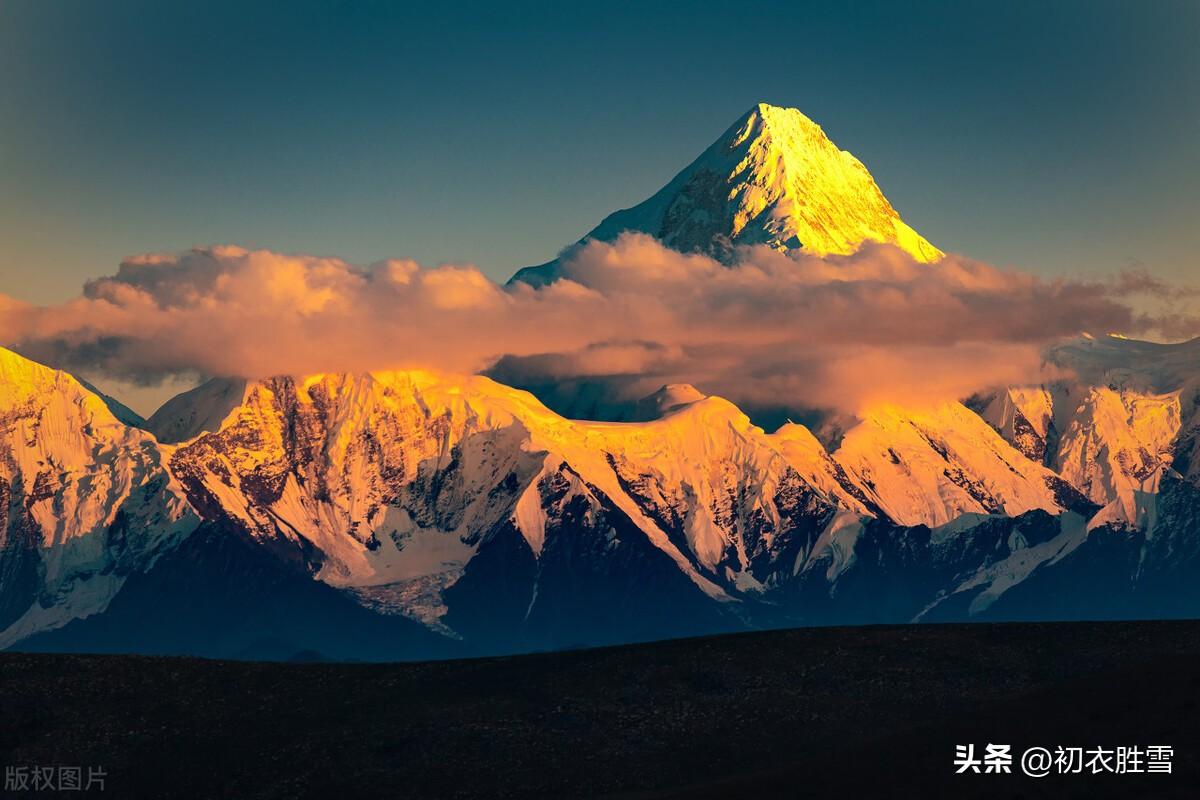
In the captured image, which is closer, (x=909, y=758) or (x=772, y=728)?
(x=909, y=758)

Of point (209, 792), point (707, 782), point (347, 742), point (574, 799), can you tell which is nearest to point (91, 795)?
point (209, 792)

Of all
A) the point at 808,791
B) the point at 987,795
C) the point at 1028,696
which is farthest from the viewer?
the point at 1028,696

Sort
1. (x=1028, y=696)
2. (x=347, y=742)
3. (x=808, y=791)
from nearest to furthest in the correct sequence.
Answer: (x=808, y=791) < (x=1028, y=696) < (x=347, y=742)

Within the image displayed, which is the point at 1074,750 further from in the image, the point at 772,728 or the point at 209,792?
the point at 209,792

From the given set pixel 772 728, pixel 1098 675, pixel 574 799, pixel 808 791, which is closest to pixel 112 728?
pixel 574 799

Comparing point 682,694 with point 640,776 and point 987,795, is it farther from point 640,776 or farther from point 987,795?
point 987,795

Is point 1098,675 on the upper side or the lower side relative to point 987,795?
upper

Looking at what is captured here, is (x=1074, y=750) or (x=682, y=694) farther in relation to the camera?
(x=682, y=694)

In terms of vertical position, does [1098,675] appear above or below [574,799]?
above

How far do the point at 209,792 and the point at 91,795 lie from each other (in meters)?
10.2

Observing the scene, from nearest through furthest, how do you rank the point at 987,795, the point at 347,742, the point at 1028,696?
the point at 987,795, the point at 1028,696, the point at 347,742

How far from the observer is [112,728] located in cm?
19325

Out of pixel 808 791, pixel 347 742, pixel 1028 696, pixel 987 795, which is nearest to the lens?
pixel 987 795

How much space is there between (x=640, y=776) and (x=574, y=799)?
7763 mm
